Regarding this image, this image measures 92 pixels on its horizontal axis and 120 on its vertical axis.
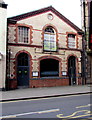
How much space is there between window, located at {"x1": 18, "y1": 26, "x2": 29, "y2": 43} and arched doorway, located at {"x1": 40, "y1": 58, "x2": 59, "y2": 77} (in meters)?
3.41

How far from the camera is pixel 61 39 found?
66.9 ft

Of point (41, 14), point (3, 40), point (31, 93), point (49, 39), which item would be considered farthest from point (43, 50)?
point (31, 93)

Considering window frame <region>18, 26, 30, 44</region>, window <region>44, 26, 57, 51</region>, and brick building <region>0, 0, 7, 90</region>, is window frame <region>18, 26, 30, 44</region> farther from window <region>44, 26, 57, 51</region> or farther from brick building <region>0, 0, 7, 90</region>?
brick building <region>0, 0, 7, 90</region>

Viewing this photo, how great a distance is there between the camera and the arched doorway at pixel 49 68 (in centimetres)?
1895

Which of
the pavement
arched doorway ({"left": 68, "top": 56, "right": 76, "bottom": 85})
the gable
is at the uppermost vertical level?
the gable

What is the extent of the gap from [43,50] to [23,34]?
319cm

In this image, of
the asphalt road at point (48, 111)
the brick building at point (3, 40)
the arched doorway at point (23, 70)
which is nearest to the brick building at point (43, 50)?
the arched doorway at point (23, 70)

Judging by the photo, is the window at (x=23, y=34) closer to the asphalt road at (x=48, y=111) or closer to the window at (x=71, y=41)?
the window at (x=71, y=41)

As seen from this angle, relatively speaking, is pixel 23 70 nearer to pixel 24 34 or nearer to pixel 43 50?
pixel 43 50

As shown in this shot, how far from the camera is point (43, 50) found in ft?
62.5

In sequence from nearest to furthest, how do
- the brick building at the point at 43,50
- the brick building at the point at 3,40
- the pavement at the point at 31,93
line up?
1. the pavement at the point at 31,93
2. the brick building at the point at 3,40
3. the brick building at the point at 43,50

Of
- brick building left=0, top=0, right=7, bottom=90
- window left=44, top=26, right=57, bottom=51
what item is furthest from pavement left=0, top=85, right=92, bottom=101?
window left=44, top=26, right=57, bottom=51

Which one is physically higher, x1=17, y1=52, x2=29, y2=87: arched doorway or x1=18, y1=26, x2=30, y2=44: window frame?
x1=18, y1=26, x2=30, y2=44: window frame

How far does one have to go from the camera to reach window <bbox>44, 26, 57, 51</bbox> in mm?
19453
